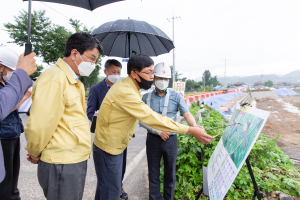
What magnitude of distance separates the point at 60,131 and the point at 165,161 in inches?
63.1

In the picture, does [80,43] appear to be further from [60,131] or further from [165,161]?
[165,161]

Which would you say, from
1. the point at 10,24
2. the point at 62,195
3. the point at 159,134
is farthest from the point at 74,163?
the point at 10,24

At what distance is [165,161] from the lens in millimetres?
2510

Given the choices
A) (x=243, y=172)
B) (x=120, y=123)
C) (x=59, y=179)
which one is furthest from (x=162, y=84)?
(x=243, y=172)

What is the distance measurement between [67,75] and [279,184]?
10.3ft

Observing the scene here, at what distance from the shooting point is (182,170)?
2896mm

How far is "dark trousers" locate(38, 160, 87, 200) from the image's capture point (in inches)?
52.6

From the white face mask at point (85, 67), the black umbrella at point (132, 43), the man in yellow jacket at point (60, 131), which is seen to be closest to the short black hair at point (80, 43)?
the man in yellow jacket at point (60, 131)

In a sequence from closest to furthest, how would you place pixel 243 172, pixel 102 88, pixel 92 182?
pixel 243 172, pixel 102 88, pixel 92 182

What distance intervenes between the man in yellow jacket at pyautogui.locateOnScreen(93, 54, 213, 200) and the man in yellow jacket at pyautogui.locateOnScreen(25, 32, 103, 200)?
361 millimetres

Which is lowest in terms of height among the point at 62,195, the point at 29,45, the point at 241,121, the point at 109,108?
the point at 62,195

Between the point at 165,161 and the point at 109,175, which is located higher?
the point at 109,175

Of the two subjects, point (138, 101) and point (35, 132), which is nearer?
point (35, 132)

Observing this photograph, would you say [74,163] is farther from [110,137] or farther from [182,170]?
[182,170]
